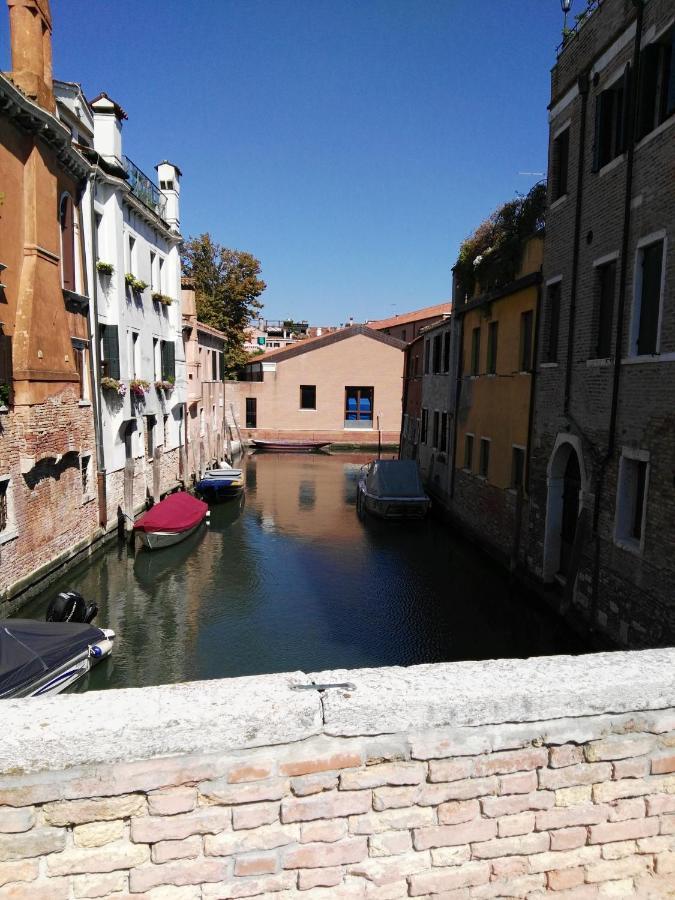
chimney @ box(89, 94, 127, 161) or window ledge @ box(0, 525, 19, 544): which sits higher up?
chimney @ box(89, 94, 127, 161)

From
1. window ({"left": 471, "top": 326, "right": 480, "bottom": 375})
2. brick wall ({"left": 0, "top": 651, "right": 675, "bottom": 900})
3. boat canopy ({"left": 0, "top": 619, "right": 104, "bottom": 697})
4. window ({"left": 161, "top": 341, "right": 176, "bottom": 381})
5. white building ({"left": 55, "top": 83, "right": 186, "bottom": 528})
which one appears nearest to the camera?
brick wall ({"left": 0, "top": 651, "right": 675, "bottom": 900})

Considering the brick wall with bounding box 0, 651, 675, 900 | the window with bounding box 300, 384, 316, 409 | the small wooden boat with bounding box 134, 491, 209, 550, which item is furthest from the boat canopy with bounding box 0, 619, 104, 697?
the window with bounding box 300, 384, 316, 409


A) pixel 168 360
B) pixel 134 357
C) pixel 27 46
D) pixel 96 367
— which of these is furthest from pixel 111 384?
pixel 27 46

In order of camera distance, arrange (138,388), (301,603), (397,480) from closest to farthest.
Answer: (301,603), (138,388), (397,480)

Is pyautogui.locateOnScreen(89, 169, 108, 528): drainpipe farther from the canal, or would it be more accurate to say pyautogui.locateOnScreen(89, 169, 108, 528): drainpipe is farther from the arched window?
the canal

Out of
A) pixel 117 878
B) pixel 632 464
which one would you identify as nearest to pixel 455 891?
pixel 117 878

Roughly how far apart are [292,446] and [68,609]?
2590cm

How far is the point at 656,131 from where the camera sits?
732cm

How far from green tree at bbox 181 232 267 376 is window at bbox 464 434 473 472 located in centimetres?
2364

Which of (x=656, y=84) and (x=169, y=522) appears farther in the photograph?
(x=169, y=522)

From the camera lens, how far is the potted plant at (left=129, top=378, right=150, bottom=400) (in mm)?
16219

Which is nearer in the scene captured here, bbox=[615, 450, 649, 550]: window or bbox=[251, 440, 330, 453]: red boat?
bbox=[615, 450, 649, 550]: window

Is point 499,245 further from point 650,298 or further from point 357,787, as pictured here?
point 357,787

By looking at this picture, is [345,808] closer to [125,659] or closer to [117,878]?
[117,878]
